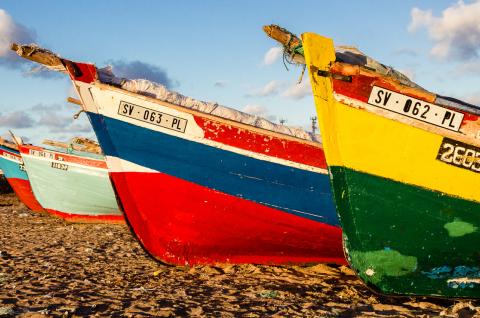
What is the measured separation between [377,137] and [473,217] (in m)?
1.23

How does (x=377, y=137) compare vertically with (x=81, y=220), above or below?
above

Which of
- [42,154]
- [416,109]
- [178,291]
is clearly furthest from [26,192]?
[416,109]

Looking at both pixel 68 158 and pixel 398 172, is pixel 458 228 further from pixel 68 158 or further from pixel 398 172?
pixel 68 158

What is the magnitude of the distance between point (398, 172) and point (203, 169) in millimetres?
2613

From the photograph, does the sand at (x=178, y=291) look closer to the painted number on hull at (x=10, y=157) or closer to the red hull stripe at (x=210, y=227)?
the red hull stripe at (x=210, y=227)

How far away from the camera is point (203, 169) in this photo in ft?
19.1

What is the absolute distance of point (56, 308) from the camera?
4.30 metres

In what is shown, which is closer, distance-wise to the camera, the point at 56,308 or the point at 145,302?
the point at 56,308

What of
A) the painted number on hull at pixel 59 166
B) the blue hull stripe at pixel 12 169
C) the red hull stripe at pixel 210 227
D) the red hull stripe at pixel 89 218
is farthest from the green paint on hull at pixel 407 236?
the blue hull stripe at pixel 12 169

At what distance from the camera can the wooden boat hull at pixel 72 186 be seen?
1181cm

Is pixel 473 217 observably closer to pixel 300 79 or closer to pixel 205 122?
pixel 300 79

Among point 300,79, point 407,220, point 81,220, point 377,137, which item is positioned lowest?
point 81,220

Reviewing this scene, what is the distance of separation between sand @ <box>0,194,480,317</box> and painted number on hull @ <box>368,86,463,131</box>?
1.82m

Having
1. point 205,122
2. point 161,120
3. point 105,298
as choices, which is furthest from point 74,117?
point 105,298
